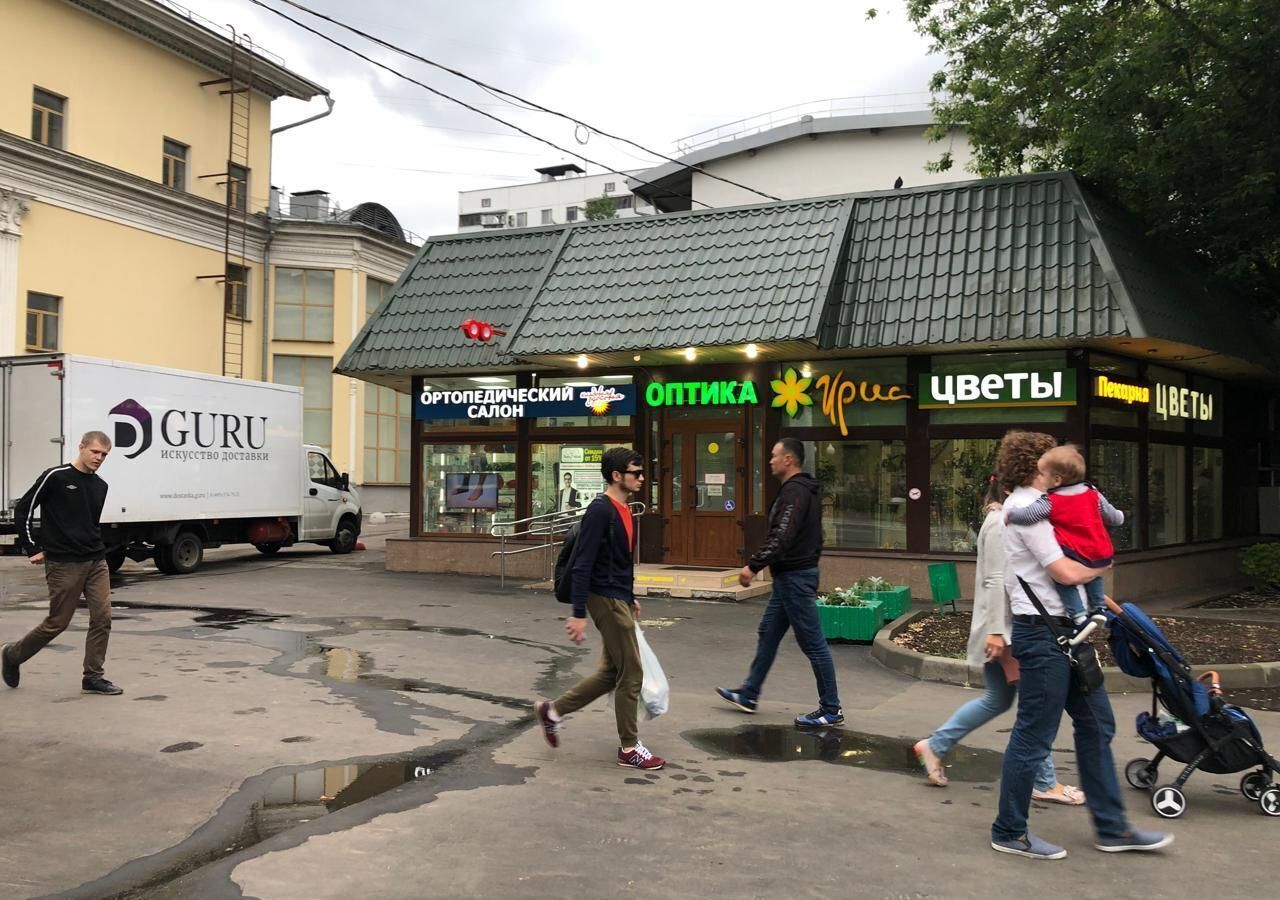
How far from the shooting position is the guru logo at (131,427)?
16594mm

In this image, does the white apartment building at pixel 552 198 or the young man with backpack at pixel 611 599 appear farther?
the white apartment building at pixel 552 198

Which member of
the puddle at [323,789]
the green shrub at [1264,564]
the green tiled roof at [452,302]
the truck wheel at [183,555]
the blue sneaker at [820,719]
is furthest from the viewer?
the truck wheel at [183,555]

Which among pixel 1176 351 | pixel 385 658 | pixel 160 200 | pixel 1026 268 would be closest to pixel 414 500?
pixel 385 658

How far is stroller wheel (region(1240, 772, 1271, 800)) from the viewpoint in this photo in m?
5.55

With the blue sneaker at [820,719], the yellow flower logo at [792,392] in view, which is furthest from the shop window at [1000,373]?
the blue sneaker at [820,719]

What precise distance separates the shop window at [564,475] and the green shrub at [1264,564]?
9.13 m

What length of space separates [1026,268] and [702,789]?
34.1 ft

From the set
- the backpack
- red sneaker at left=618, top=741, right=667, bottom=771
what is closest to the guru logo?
the backpack

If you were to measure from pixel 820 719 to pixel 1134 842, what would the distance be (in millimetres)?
2664

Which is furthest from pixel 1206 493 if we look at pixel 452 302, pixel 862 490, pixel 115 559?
pixel 115 559

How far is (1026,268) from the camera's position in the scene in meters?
14.2

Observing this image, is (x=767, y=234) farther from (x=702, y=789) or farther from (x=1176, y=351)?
(x=702, y=789)

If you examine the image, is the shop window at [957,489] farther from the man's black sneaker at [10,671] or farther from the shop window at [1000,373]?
the man's black sneaker at [10,671]

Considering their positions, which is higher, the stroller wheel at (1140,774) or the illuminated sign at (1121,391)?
the illuminated sign at (1121,391)
